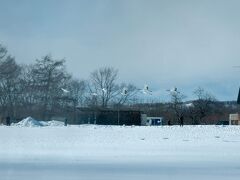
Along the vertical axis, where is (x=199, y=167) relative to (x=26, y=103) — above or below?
below

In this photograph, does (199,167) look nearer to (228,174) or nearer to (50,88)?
(228,174)

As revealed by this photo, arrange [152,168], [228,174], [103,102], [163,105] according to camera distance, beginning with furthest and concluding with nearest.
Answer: [163,105] → [103,102] → [152,168] → [228,174]

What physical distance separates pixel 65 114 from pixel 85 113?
311cm

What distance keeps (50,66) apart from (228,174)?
68.3 m

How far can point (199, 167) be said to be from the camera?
637 inches

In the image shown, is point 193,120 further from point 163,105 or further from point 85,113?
point 85,113

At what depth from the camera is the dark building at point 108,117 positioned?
78750 mm

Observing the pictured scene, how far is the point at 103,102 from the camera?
9481cm

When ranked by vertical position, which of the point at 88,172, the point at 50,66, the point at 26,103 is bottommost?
the point at 88,172

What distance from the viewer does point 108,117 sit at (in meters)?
79.5

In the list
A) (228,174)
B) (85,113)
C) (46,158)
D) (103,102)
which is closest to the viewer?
(228,174)

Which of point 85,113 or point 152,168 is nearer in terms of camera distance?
point 152,168

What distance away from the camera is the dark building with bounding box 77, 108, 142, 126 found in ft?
258

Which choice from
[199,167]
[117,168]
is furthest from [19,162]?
[199,167]
